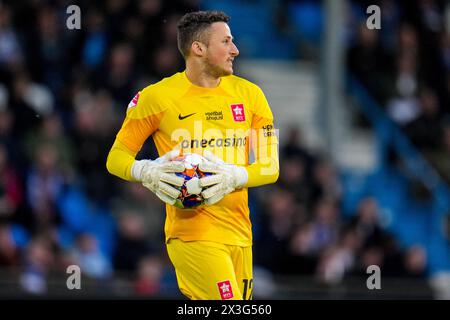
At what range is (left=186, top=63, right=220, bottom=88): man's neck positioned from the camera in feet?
26.1

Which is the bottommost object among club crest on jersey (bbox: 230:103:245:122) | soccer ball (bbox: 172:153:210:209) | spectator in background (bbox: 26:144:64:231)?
spectator in background (bbox: 26:144:64:231)

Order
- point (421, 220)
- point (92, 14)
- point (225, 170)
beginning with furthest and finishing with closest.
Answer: point (421, 220) → point (92, 14) → point (225, 170)

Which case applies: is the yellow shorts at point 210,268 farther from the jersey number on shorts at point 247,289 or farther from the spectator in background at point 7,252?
the spectator in background at point 7,252

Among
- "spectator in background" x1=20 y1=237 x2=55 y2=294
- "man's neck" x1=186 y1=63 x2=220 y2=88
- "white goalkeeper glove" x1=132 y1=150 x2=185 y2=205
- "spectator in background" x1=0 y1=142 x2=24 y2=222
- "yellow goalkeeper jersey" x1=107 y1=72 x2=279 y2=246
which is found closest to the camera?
"white goalkeeper glove" x1=132 y1=150 x2=185 y2=205

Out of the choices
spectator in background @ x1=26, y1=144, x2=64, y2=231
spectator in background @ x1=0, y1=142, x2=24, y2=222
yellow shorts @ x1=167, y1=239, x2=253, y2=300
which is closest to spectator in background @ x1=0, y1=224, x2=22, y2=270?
spectator in background @ x1=0, y1=142, x2=24, y2=222

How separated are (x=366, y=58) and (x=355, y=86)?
0.41 m

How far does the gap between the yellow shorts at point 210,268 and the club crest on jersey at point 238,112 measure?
0.78m

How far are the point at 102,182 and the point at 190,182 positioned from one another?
21.5 feet

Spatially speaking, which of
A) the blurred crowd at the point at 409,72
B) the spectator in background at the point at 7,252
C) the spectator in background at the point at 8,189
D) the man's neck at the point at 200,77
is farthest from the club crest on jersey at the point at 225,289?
the blurred crowd at the point at 409,72

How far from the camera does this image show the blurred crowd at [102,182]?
44.2 ft

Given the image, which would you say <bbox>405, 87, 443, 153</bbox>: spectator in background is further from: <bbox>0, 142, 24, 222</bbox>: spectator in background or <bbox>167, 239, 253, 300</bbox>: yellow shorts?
<bbox>167, 239, 253, 300</bbox>: yellow shorts
